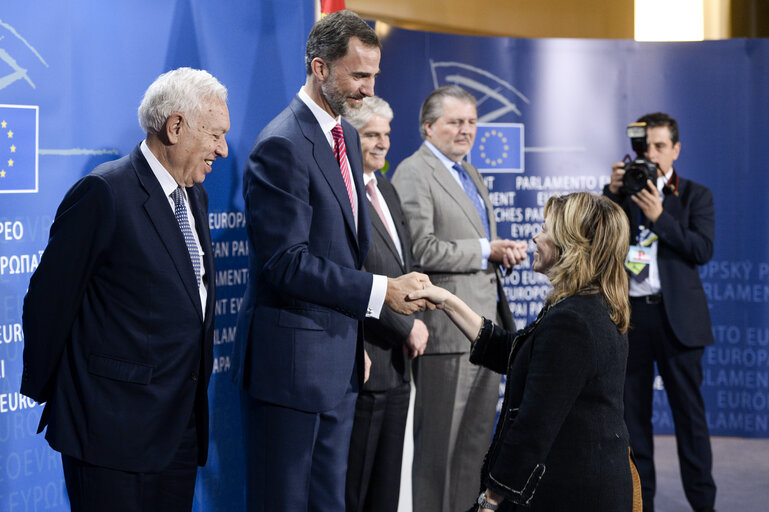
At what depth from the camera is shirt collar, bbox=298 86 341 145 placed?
2725 mm

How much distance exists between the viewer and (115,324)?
2152 millimetres

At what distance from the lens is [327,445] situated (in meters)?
2.71

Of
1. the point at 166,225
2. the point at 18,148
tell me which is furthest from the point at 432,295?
the point at 18,148

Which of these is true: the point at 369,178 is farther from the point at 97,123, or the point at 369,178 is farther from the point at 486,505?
the point at 486,505

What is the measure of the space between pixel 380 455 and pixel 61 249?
170 centimetres

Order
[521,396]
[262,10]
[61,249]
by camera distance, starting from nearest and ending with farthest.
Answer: [61,249] → [521,396] → [262,10]

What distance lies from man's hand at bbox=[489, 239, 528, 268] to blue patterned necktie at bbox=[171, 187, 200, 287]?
5.81ft

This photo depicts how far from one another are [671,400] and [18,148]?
3.37 metres

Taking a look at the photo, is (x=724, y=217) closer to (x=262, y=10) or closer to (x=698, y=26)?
(x=698, y=26)

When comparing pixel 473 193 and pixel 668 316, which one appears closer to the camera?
pixel 473 193

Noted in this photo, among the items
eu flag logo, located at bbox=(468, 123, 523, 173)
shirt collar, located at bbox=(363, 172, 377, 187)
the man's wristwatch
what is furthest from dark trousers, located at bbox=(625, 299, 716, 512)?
the man's wristwatch

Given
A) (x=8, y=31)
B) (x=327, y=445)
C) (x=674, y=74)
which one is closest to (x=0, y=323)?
(x=8, y=31)

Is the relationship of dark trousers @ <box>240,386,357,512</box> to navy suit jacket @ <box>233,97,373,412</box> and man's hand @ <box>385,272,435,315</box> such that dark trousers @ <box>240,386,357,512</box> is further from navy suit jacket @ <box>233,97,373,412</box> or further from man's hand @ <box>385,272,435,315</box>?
man's hand @ <box>385,272,435,315</box>

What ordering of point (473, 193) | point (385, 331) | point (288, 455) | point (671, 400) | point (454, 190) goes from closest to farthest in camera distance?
point (288, 455), point (385, 331), point (454, 190), point (473, 193), point (671, 400)
